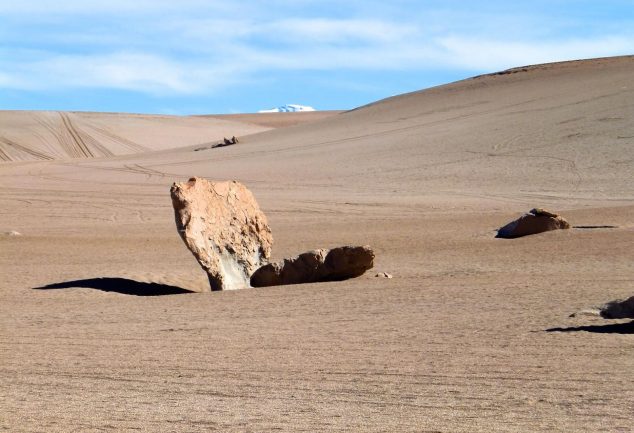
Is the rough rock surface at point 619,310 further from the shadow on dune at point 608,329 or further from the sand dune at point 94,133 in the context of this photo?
the sand dune at point 94,133

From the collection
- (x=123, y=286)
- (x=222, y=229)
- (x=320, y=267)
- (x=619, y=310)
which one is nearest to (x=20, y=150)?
(x=123, y=286)

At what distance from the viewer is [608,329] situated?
9.93 m

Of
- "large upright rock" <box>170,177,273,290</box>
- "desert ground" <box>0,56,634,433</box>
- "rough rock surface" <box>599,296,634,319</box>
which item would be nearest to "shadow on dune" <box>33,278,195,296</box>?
"desert ground" <box>0,56,634,433</box>

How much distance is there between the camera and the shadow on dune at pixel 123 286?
15.1m

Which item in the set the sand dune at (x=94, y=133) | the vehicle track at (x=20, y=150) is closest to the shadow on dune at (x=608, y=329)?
the sand dune at (x=94, y=133)

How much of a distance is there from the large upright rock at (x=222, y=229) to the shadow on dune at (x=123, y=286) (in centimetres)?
67

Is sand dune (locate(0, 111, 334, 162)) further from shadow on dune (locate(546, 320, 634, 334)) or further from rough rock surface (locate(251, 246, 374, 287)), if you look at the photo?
shadow on dune (locate(546, 320, 634, 334))

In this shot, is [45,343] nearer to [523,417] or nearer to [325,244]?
[523,417]

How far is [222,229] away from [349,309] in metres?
3.85

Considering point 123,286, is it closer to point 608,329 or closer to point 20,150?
point 608,329

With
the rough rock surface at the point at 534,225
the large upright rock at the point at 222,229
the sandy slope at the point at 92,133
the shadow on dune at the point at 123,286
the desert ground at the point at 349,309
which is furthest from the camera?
the sandy slope at the point at 92,133

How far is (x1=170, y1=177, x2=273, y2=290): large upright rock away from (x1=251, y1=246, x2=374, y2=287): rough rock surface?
0.53m

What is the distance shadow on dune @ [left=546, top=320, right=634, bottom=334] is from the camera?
386 inches

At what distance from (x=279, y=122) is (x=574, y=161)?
7396 cm
